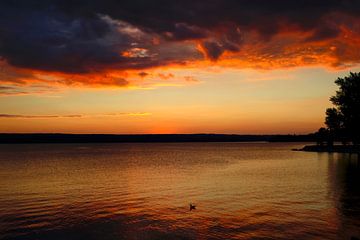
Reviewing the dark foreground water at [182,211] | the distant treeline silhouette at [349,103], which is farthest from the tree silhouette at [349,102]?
the dark foreground water at [182,211]

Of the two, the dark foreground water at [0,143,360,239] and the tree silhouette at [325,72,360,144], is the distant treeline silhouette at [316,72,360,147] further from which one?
the dark foreground water at [0,143,360,239]

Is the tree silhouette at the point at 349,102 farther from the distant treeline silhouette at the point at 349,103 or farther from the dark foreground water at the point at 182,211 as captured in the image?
the dark foreground water at the point at 182,211

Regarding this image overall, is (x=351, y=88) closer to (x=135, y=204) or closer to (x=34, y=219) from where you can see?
(x=135, y=204)

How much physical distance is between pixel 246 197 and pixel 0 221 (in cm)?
2506

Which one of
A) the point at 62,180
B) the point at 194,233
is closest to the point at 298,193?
the point at 194,233

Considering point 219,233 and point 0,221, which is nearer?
point 219,233

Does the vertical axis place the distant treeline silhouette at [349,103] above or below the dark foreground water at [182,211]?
above

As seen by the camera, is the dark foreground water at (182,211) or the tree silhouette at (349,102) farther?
the tree silhouette at (349,102)

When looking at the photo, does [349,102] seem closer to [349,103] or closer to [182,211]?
[349,103]

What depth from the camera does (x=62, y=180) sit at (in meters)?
64.3

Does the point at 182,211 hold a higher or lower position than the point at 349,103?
lower

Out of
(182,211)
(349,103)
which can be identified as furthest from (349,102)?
(182,211)

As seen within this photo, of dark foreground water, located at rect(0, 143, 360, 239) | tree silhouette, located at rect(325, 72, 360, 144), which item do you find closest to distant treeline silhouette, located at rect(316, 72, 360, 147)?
tree silhouette, located at rect(325, 72, 360, 144)

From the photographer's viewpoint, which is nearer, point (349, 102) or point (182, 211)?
point (182, 211)
